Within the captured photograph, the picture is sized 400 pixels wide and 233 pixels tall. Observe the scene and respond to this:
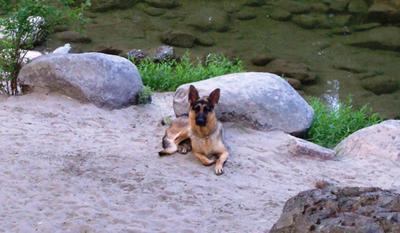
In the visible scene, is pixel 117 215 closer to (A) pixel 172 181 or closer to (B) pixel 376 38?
(A) pixel 172 181

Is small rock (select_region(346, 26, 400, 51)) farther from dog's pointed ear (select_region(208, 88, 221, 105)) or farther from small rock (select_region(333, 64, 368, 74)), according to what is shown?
dog's pointed ear (select_region(208, 88, 221, 105))

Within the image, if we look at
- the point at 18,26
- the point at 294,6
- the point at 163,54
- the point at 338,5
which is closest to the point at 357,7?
the point at 338,5

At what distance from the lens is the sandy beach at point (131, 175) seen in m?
5.44

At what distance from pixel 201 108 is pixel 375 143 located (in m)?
1.86

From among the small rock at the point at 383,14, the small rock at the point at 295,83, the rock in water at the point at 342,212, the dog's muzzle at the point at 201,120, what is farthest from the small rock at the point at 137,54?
the rock in water at the point at 342,212

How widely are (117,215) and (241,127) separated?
2725 millimetres

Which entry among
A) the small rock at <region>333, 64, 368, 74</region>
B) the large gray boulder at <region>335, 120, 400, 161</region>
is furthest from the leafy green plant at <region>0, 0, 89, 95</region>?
the small rock at <region>333, 64, 368, 74</region>

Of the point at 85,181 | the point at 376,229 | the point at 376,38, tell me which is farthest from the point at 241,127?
the point at 376,38

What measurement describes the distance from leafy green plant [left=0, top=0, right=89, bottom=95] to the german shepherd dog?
2130 millimetres

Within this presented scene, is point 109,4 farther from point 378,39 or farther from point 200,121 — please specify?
point 200,121

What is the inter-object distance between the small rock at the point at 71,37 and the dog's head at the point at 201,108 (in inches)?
273

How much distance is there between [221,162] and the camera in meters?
6.81

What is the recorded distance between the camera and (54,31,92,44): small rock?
13578mm

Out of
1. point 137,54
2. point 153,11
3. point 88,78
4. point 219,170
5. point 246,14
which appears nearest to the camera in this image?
point 219,170
